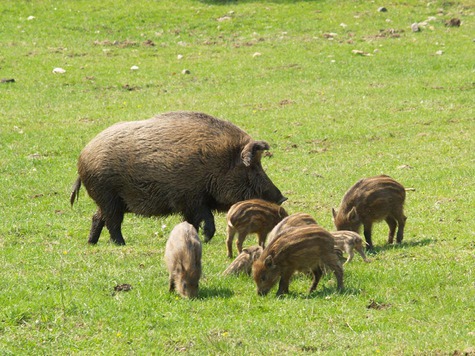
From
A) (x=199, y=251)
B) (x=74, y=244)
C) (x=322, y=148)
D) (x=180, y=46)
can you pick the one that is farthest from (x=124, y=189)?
→ (x=180, y=46)

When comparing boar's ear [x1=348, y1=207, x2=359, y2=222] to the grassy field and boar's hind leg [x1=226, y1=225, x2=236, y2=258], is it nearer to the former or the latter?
the grassy field

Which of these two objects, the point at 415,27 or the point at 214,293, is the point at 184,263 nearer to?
the point at 214,293

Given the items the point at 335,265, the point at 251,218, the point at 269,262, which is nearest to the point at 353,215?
the point at 251,218

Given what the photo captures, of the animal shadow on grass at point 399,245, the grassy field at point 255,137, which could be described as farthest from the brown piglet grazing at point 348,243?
the animal shadow on grass at point 399,245

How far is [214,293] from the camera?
9.55 m

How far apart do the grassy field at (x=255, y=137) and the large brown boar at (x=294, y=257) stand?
0.22 m

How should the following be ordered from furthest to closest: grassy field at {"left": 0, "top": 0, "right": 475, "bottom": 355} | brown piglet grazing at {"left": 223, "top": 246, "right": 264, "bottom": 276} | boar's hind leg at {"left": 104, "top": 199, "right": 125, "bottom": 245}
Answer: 1. boar's hind leg at {"left": 104, "top": 199, "right": 125, "bottom": 245}
2. brown piglet grazing at {"left": 223, "top": 246, "right": 264, "bottom": 276}
3. grassy field at {"left": 0, "top": 0, "right": 475, "bottom": 355}

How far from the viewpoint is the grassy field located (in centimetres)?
848

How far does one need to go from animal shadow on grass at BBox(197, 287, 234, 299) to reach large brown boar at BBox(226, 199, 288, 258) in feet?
4.80

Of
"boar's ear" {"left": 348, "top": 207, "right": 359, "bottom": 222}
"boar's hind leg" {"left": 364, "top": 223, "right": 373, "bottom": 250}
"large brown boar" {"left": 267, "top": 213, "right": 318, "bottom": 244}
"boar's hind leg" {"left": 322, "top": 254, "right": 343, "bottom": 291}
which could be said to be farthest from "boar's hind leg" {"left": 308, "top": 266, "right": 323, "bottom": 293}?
"boar's hind leg" {"left": 364, "top": 223, "right": 373, "bottom": 250}

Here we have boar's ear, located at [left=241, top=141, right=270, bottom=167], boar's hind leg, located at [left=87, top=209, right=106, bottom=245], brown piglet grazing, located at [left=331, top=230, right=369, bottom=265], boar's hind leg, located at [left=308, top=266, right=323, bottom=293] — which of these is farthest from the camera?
boar's hind leg, located at [left=87, top=209, right=106, bottom=245]

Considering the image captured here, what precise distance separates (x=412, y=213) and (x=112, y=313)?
20.6ft

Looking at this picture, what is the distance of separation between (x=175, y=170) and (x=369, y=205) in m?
2.77

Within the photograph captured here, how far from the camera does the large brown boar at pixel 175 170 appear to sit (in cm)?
1247
